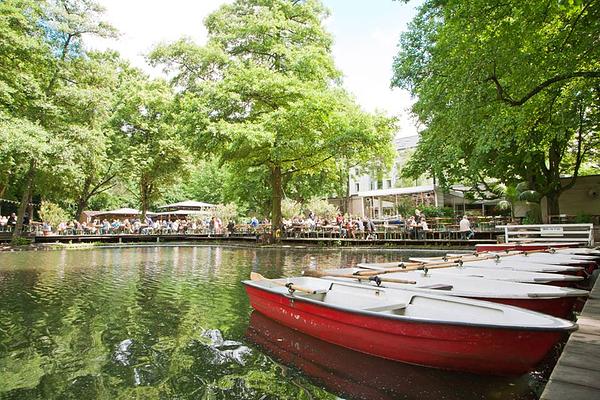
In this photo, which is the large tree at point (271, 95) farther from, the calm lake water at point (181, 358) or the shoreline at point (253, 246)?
the calm lake water at point (181, 358)

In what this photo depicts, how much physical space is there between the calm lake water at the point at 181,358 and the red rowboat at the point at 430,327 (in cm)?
17

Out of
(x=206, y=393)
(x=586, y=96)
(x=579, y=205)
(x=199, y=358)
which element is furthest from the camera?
(x=579, y=205)

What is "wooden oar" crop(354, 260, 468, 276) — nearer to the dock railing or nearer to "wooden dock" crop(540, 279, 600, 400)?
"wooden dock" crop(540, 279, 600, 400)

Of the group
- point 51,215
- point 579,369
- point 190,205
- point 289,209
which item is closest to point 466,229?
point 289,209

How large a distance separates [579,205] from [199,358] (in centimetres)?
2384

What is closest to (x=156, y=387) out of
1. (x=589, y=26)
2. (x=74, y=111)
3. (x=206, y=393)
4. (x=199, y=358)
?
(x=206, y=393)

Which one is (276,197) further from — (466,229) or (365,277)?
(365,277)

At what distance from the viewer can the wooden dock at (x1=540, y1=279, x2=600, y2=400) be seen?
268 centimetres

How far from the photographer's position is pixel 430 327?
4.34m

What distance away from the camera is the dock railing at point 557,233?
1458cm

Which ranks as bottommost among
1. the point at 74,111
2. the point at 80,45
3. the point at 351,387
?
the point at 351,387

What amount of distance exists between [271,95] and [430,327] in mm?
19184

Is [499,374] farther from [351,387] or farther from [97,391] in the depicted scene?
[97,391]

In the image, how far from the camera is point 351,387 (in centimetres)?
436
